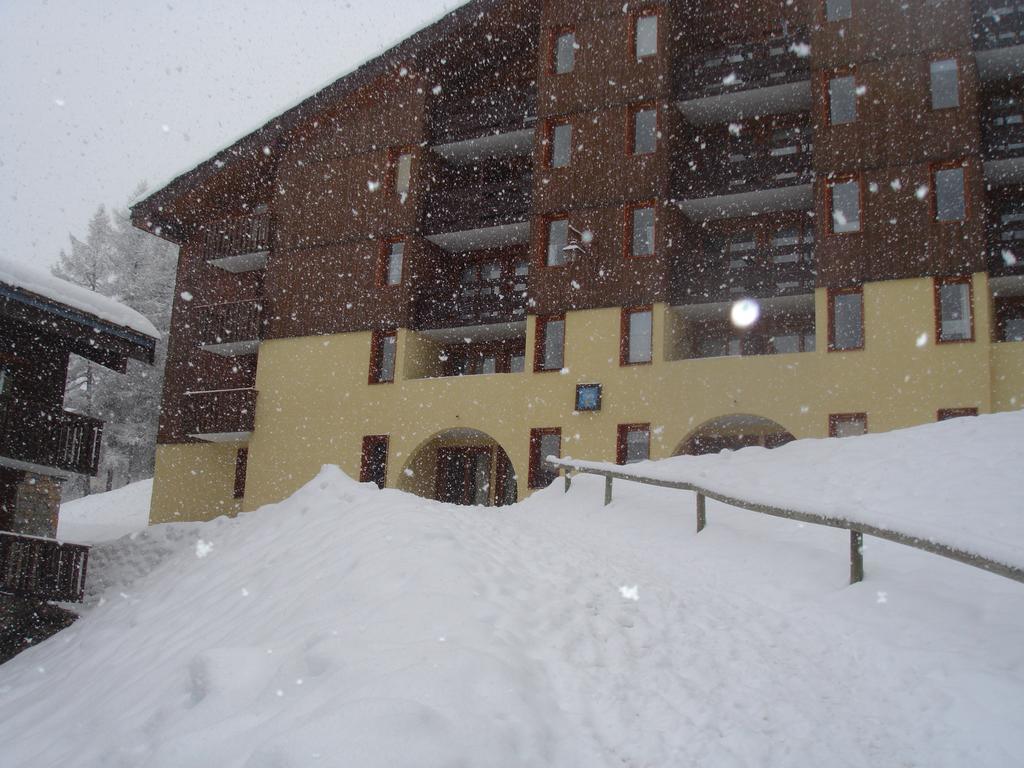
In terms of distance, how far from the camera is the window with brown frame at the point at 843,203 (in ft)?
65.2

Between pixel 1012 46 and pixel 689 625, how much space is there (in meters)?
18.8

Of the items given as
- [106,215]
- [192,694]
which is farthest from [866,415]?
[106,215]

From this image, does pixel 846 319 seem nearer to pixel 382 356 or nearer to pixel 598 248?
pixel 598 248

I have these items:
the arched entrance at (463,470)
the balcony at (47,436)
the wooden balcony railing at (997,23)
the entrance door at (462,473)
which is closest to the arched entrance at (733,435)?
the arched entrance at (463,470)

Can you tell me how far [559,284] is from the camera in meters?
22.8

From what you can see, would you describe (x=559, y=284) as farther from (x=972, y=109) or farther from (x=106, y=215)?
(x=106, y=215)

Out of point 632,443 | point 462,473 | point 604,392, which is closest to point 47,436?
point 462,473

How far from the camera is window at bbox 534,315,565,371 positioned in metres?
22.5

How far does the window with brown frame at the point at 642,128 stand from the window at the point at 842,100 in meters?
4.35

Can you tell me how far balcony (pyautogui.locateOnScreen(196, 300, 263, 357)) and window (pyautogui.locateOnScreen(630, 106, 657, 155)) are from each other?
496 inches

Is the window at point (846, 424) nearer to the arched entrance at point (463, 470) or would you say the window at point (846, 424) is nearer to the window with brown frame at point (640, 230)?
the window with brown frame at point (640, 230)

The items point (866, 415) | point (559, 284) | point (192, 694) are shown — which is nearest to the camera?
point (192, 694)

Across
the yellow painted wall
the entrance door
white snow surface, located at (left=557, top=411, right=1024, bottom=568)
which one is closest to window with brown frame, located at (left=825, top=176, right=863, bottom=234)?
the yellow painted wall

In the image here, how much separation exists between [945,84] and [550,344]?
36.5ft
